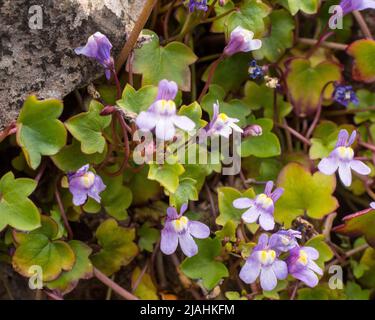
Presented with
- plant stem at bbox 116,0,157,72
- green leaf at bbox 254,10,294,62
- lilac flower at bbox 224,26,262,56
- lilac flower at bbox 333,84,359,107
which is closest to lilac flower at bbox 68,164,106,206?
plant stem at bbox 116,0,157,72

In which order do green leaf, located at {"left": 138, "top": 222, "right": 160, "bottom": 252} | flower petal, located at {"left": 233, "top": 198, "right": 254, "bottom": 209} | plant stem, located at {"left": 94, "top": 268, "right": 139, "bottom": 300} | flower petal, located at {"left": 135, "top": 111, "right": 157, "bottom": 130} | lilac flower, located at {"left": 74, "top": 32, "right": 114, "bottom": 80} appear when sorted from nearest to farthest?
flower petal, located at {"left": 135, "top": 111, "right": 157, "bottom": 130}
lilac flower, located at {"left": 74, "top": 32, "right": 114, "bottom": 80}
flower petal, located at {"left": 233, "top": 198, "right": 254, "bottom": 209}
plant stem, located at {"left": 94, "top": 268, "right": 139, "bottom": 300}
green leaf, located at {"left": 138, "top": 222, "right": 160, "bottom": 252}

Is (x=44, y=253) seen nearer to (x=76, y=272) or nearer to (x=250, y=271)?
(x=76, y=272)

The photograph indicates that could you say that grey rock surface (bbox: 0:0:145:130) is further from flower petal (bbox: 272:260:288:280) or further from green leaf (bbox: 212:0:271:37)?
flower petal (bbox: 272:260:288:280)

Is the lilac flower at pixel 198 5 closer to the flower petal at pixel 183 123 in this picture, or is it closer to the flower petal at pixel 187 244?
the flower petal at pixel 183 123

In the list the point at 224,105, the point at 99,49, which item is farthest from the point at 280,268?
the point at 99,49

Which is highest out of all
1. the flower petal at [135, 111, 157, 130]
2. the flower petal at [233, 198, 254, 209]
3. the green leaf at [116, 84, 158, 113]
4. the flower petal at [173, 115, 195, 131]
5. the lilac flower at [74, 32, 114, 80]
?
the lilac flower at [74, 32, 114, 80]
